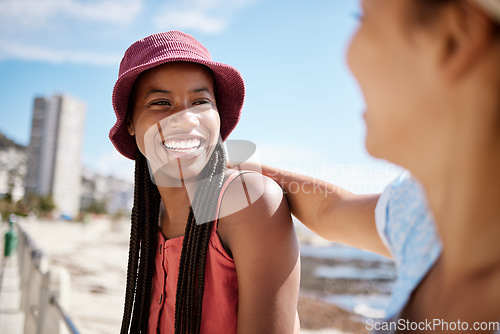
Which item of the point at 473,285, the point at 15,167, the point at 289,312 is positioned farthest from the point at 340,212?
the point at 15,167

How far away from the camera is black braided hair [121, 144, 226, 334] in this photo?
5.92 ft

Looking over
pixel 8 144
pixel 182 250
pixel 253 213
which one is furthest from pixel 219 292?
pixel 8 144

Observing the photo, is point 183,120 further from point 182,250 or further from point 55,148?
point 55,148

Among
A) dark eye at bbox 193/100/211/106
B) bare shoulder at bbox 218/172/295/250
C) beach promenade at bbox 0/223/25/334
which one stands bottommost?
beach promenade at bbox 0/223/25/334

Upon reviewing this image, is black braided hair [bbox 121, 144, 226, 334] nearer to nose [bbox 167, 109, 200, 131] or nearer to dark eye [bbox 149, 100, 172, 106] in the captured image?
nose [bbox 167, 109, 200, 131]

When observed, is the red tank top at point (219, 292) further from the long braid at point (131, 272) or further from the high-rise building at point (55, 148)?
the high-rise building at point (55, 148)

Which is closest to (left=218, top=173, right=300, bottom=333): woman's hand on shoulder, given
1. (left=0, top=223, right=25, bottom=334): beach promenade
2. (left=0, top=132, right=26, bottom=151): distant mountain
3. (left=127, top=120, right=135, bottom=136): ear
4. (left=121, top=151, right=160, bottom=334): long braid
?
(left=121, top=151, right=160, bottom=334): long braid

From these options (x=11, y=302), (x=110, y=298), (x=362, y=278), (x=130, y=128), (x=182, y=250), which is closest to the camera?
(x=182, y=250)

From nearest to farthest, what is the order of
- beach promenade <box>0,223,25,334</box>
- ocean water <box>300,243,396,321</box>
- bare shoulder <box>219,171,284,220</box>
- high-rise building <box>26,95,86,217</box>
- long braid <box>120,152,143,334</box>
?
1. bare shoulder <box>219,171,284,220</box>
2. long braid <box>120,152,143,334</box>
3. beach promenade <box>0,223,25,334</box>
4. ocean water <box>300,243,396,321</box>
5. high-rise building <box>26,95,86,217</box>

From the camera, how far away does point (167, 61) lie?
1.96 metres

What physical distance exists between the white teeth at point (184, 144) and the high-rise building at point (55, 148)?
317ft

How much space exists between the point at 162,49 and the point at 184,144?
48cm

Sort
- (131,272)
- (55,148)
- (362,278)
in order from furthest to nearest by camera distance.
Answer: (55,148) → (362,278) → (131,272)

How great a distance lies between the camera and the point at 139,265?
2.27m
